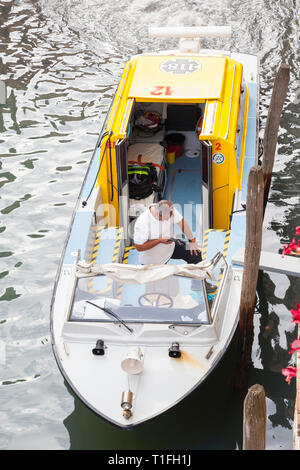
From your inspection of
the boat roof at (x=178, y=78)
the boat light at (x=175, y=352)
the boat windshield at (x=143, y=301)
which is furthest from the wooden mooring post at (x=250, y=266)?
the boat roof at (x=178, y=78)

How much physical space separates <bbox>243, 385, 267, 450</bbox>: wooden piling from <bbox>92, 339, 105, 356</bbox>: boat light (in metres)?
2.14

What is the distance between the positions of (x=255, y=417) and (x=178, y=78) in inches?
235

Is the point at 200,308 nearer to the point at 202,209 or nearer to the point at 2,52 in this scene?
the point at 202,209

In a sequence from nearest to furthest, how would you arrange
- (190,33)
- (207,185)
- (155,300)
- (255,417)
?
(255,417) → (155,300) → (207,185) → (190,33)

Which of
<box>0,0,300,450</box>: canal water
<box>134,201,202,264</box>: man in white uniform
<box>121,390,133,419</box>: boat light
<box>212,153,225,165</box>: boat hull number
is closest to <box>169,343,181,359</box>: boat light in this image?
<box>121,390,133,419</box>: boat light

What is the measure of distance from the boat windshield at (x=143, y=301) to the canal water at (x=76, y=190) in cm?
113

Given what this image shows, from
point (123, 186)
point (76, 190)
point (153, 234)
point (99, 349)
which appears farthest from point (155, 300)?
point (76, 190)

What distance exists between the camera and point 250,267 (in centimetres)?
744

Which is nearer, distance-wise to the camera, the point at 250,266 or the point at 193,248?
the point at 250,266

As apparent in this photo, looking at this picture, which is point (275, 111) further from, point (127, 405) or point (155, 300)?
point (127, 405)

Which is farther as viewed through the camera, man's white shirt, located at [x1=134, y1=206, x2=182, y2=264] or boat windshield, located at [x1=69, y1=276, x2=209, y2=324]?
man's white shirt, located at [x1=134, y1=206, x2=182, y2=264]

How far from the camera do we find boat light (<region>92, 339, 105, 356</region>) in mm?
7277

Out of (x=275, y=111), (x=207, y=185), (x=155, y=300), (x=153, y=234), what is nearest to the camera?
(x=155, y=300)

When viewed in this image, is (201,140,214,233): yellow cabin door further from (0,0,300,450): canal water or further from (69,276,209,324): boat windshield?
(69,276,209,324): boat windshield
